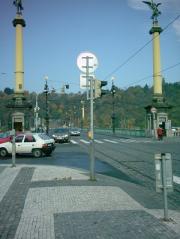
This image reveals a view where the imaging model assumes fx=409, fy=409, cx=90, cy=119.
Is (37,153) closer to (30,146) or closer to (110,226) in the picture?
(30,146)

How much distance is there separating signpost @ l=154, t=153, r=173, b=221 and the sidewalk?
538mm

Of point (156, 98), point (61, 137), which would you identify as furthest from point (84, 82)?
point (156, 98)

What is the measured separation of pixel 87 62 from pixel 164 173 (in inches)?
245

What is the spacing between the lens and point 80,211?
8.41 meters

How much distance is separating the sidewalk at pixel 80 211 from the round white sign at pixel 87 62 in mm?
3525

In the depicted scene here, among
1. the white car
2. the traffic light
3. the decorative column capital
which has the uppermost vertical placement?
the decorative column capital

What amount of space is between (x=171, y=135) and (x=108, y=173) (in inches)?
1521

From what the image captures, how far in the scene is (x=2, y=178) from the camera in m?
14.0

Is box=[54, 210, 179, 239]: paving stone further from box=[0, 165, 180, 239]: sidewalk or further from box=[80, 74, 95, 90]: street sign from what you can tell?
box=[80, 74, 95, 90]: street sign

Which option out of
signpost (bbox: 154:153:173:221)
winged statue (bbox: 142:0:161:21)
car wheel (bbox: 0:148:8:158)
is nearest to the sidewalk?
signpost (bbox: 154:153:173:221)

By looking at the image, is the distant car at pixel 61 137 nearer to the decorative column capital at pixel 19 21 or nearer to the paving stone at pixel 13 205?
the decorative column capital at pixel 19 21

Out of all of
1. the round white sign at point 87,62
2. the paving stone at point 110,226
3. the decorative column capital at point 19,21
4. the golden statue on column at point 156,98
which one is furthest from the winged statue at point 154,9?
the paving stone at point 110,226

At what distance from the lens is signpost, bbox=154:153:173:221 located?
300 inches

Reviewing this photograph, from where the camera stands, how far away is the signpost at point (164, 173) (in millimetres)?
7625
